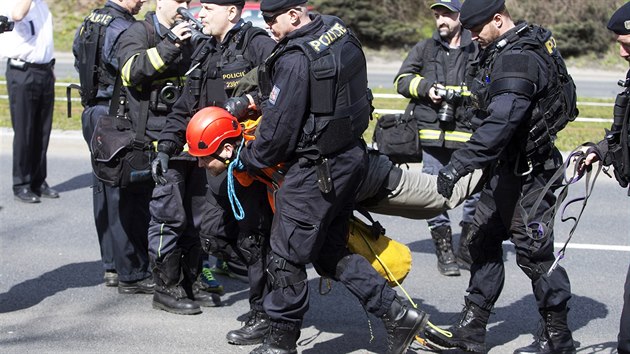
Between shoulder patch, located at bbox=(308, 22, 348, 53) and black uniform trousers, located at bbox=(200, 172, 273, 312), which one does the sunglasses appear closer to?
shoulder patch, located at bbox=(308, 22, 348, 53)

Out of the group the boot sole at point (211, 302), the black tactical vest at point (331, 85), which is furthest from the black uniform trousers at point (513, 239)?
the boot sole at point (211, 302)

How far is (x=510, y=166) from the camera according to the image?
5488 millimetres

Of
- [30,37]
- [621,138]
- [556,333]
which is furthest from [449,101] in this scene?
[30,37]

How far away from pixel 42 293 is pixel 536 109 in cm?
364

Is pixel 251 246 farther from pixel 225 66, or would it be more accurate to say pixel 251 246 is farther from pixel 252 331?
pixel 225 66

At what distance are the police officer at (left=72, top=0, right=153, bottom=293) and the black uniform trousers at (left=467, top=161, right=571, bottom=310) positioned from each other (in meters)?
2.45

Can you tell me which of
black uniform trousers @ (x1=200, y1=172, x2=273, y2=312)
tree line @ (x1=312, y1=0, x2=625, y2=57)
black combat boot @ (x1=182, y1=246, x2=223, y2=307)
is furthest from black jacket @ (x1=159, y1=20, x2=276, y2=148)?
tree line @ (x1=312, y1=0, x2=625, y2=57)

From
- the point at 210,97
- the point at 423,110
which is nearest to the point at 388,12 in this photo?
the point at 423,110

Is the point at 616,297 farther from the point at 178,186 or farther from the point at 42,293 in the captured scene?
the point at 42,293

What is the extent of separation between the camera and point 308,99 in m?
4.97

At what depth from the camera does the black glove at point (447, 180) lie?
4.98 meters

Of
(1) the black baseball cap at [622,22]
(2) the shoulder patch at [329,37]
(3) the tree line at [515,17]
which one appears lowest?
(3) the tree line at [515,17]

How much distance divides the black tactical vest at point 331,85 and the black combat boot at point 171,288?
67.5 inches

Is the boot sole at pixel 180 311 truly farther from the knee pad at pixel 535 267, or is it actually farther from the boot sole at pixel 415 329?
the knee pad at pixel 535 267
